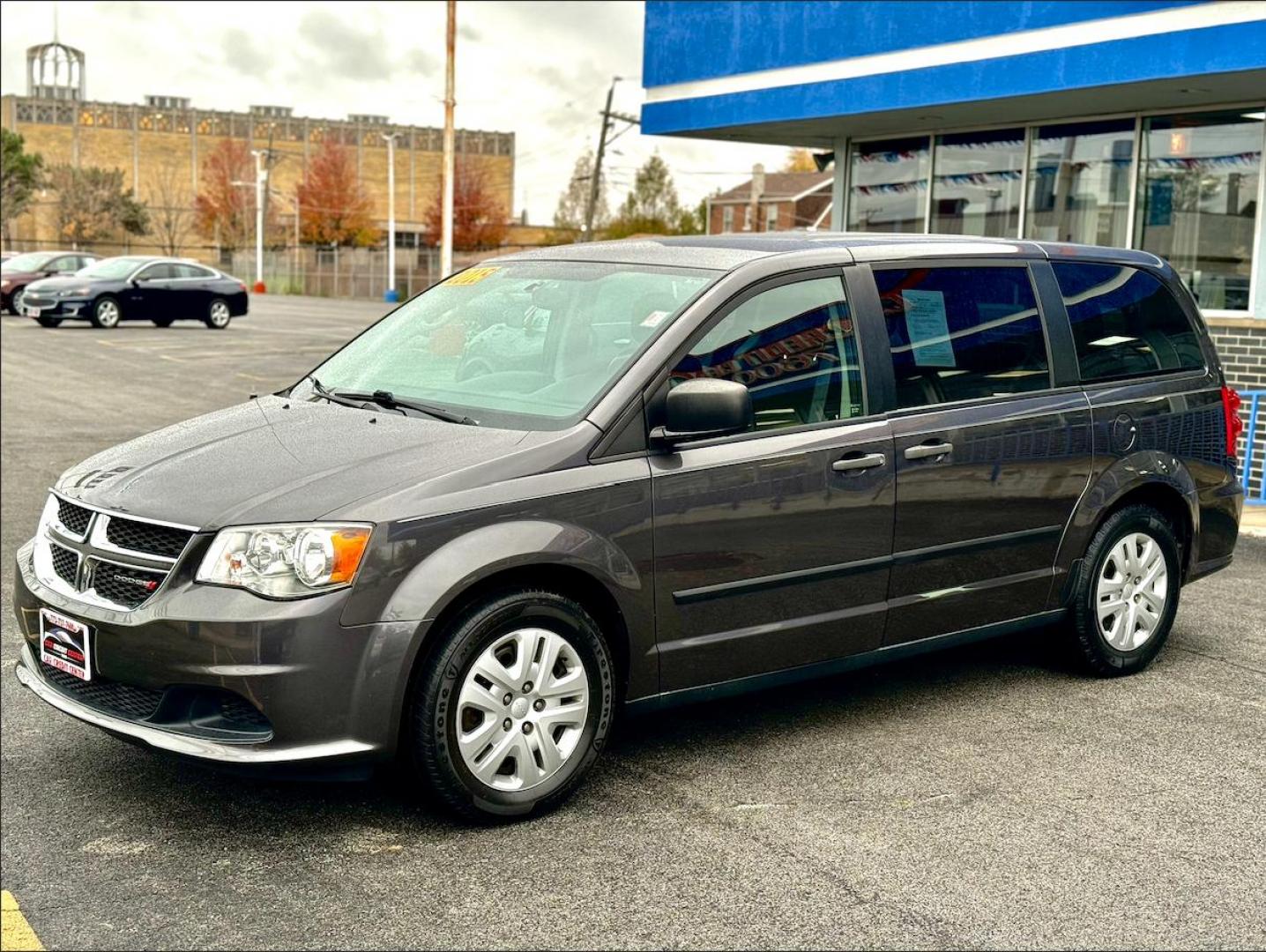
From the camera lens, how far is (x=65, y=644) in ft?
15.2

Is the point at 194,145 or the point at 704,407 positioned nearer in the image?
the point at 704,407

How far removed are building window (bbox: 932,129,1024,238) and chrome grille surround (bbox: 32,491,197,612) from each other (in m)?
11.7

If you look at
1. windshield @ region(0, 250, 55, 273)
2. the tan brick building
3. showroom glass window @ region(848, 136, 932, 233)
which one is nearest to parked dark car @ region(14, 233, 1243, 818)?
showroom glass window @ region(848, 136, 932, 233)

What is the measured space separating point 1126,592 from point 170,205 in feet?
362

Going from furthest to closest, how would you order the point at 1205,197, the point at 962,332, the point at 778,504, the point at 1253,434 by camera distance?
1. the point at 1205,197
2. the point at 1253,434
3. the point at 962,332
4. the point at 778,504

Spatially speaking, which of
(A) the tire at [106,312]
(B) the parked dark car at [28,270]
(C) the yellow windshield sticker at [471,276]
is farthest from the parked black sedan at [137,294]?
(C) the yellow windshield sticker at [471,276]

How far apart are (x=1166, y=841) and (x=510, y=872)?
76.3 inches

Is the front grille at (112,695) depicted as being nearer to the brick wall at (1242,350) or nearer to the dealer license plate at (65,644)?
the dealer license plate at (65,644)

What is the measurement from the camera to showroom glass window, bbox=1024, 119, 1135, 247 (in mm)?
14109

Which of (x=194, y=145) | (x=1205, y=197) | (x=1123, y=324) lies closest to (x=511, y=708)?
(x=1123, y=324)

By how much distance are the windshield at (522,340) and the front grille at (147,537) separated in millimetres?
1050

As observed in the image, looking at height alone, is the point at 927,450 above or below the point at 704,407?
below

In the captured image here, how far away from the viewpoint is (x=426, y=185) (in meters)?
120

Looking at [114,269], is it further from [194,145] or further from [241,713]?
[194,145]
